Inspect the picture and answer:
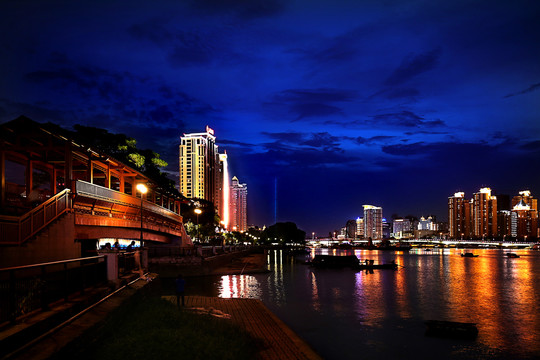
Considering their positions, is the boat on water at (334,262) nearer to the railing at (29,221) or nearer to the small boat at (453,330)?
the small boat at (453,330)

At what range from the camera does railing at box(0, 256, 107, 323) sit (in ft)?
35.5

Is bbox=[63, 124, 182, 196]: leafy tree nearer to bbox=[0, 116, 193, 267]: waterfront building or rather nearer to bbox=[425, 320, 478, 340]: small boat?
bbox=[0, 116, 193, 267]: waterfront building

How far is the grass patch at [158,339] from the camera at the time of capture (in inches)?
449

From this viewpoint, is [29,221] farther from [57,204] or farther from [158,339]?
[158,339]

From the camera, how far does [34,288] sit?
12.5 m

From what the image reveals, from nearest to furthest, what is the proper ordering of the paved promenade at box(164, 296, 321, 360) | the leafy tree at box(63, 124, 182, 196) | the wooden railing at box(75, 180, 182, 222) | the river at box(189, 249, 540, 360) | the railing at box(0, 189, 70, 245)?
the paved promenade at box(164, 296, 321, 360) → the railing at box(0, 189, 70, 245) → the river at box(189, 249, 540, 360) → the wooden railing at box(75, 180, 182, 222) → the leafy tree at box(63, 124, 182, 196)

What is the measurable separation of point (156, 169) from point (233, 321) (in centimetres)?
5615

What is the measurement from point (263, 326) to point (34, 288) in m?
11.0

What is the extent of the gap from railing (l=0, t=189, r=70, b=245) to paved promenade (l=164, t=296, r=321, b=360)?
841 centimetres

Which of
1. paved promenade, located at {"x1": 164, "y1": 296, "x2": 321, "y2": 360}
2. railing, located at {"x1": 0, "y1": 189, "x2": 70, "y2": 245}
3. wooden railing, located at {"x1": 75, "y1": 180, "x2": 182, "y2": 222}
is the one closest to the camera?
paved promenade, located at {"x1": 164, "y1": 296, "x2": 321, "y2": 360}

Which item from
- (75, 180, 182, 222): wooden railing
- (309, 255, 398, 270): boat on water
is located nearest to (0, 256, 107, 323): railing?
(75, 180, 182, 222): wooden railing

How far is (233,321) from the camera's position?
21.1m

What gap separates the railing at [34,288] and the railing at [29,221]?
2526mm

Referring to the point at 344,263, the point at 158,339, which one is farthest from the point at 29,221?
the point at 344,263
